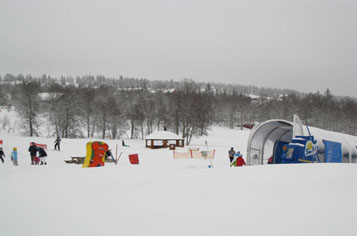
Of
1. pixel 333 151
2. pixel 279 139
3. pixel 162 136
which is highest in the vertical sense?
pixel 279 139

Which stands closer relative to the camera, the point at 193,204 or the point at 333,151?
the point at 193,204

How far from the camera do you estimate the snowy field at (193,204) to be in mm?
4367

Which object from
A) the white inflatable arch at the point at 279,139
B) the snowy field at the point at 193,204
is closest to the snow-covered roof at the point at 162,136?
the white inflatable arch at the point at 279,139

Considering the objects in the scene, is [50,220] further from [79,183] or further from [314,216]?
[314,216]

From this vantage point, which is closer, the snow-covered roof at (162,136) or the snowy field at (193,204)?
the snowy field at (193,204)

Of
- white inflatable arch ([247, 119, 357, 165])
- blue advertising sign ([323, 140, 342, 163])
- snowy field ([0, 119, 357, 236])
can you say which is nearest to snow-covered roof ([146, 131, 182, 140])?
white inflatable arch ([247, 119, 357, 165])

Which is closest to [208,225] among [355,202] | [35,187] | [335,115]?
[355,202]

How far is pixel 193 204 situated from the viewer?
5246mm

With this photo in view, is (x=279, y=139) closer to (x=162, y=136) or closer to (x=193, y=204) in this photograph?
(x=193, y=204)

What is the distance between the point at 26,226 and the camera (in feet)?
15.7

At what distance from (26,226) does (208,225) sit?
337 cm

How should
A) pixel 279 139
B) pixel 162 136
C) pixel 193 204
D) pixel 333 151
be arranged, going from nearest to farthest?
pixel 193 204, pixel 333 151, pixel 279 139, pixel 162 136

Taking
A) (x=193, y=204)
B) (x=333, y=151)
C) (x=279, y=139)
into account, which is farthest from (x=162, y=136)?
(x=193, y=204)

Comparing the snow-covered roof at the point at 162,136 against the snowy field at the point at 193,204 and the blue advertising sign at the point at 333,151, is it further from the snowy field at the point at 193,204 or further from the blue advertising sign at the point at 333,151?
the snowy field at the point at 193,204
